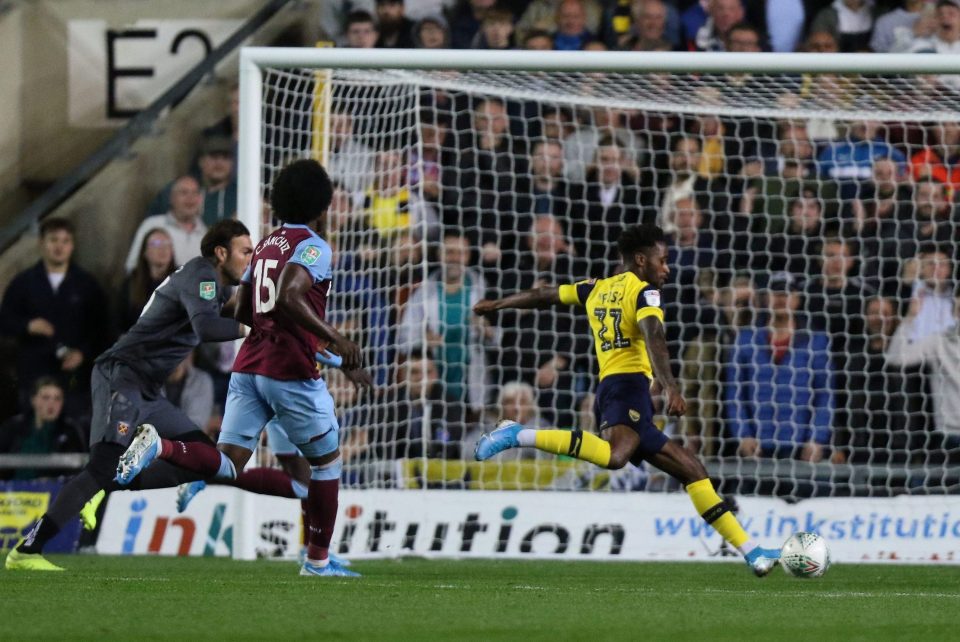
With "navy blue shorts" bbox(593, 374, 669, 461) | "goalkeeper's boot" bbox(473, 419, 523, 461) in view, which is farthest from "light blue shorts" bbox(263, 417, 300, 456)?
"navy blue shorts" bbox(593, 374, 669, 461)

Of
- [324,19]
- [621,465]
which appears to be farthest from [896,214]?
[324,19]

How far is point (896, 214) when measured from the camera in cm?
1170

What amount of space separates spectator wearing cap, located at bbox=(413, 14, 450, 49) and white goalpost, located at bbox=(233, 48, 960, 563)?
93 cm

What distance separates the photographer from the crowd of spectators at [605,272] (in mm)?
11492

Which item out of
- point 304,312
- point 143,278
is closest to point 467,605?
point 304,312

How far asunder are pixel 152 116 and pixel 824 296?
5832mm

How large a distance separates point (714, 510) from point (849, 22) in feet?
19.8

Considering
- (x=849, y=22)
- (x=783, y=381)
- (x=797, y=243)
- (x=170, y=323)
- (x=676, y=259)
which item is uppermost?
(x=849, y=22)

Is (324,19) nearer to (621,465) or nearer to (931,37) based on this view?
(931,37)

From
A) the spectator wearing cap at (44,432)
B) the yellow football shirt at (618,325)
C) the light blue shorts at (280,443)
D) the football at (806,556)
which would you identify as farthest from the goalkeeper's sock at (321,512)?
the spectator wearing cap at (44,432)

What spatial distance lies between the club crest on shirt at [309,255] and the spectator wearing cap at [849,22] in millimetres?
6849

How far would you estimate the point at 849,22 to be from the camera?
13352 mm

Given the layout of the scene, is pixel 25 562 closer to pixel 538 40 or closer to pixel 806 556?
pixel 806 556

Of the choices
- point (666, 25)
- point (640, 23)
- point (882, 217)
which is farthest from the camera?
point (666, 25)
